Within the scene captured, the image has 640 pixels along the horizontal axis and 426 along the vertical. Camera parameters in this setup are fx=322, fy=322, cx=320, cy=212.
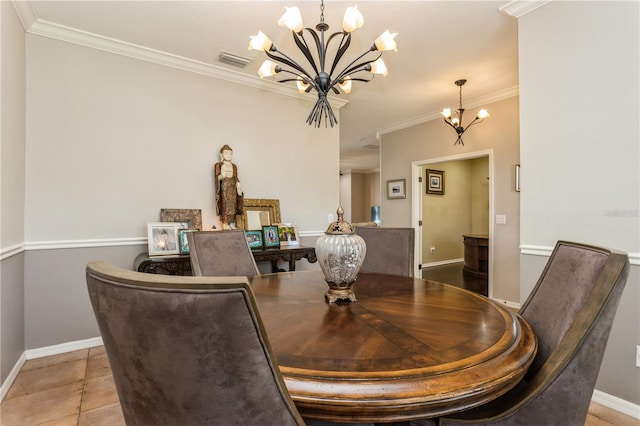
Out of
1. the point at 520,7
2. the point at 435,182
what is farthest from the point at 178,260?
the point at 435,182

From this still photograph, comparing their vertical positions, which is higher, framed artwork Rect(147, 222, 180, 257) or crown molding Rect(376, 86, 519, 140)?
crown molding Rect(376, 86, 519, 140)

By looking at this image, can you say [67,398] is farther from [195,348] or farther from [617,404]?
[617,404]

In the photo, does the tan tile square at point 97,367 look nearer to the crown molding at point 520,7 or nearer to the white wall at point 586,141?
the white wall at point 586,141

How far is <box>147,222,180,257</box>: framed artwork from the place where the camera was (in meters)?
2.82

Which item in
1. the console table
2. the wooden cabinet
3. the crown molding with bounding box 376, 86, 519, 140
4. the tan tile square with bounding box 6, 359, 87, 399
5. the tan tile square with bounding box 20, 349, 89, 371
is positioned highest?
the crown molding with bounding box 376, 86, 519, 140

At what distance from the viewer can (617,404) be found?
6.18ft

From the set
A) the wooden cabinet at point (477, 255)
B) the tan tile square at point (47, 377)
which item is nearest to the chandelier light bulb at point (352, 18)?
the tan tile square at point (47, 377)

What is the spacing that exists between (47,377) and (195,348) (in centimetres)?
257

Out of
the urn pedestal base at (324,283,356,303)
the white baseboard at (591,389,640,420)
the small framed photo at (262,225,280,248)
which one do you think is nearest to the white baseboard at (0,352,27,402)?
the small framed photo at (262,225,280,248)

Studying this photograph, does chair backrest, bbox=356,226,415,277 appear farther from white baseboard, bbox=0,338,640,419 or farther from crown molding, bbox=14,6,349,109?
crown molding, bbox=14,6,349,109

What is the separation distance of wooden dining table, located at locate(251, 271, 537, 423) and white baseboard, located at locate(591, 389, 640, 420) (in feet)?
4.23

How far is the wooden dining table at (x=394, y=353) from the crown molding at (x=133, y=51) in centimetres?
271

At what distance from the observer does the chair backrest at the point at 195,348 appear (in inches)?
20.9

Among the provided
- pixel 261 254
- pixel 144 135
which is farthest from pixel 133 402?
pixel 144 135
